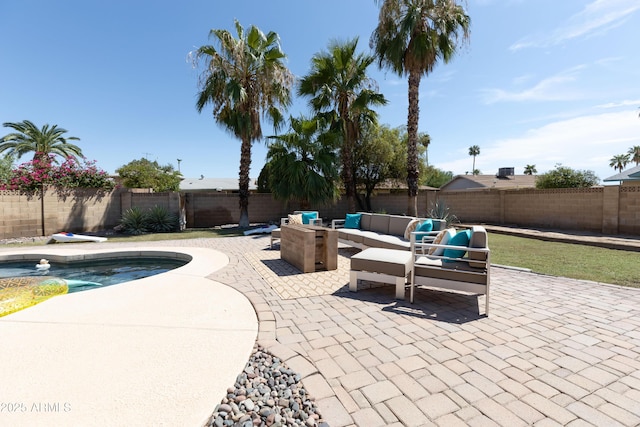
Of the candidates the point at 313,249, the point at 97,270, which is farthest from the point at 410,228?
the point at 97,270

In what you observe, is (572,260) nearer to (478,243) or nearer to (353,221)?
(478,243)

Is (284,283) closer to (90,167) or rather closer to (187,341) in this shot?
(187,341)

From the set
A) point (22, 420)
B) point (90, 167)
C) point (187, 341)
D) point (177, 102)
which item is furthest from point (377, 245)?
point (177, 102)

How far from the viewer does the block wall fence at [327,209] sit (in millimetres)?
10711

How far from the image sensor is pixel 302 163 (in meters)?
13.0

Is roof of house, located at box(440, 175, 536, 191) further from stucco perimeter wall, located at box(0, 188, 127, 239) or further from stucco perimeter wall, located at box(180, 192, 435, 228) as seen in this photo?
stucco perimeter wall, located at box(0, 188, 127, 239)

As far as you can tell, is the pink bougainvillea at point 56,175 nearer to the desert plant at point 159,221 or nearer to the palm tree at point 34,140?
the desert plant at point 159,221

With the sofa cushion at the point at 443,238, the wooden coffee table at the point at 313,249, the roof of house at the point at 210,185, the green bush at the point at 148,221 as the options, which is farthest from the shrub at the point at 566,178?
Result: the roof of house at the point at 210,185

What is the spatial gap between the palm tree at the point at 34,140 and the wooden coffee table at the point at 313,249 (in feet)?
76.6

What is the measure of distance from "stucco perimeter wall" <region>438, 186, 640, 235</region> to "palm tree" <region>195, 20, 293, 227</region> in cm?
1059

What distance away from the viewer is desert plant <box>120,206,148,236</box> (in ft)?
40.7

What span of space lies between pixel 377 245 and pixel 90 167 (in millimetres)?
13659

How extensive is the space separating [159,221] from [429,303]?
41.3 feet


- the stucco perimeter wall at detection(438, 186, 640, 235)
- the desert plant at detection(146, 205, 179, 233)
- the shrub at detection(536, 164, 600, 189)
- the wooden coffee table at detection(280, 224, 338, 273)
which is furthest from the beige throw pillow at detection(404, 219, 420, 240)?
the shrub at detection(536, 164, 600, 189)
